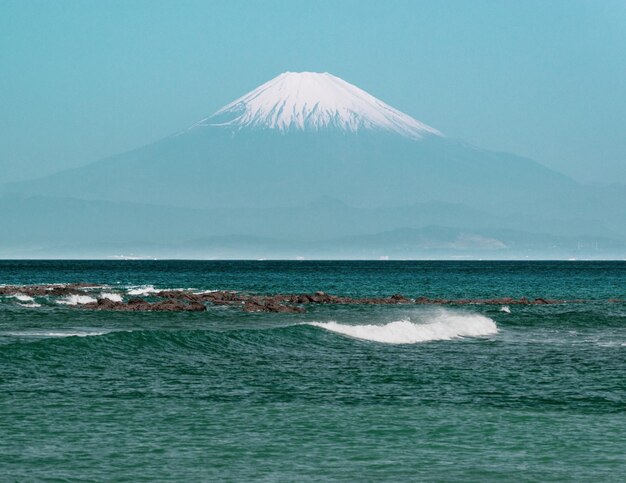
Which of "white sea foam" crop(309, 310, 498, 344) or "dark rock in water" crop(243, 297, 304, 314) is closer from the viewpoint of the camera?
"white sea foam" crop(309, 310, 498, 344)

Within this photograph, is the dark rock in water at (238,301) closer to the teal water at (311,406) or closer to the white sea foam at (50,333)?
the white sea foam at (50,333)

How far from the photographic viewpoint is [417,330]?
151 ft

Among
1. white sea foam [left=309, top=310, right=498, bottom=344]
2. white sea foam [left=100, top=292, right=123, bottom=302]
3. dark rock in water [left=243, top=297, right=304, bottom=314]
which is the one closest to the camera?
white sea foam [left=309, top=310, right=498, bottom=344]

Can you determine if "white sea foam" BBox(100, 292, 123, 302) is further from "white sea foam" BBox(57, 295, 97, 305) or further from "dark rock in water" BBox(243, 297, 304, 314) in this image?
"dark rock in water" BBox(243, 297, 304, 314)

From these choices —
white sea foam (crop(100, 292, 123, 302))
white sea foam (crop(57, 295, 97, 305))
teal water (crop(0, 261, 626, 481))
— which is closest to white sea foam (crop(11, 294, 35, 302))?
white sea foam (crop(57, 295, 97, 305))

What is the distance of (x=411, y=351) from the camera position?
126 feet

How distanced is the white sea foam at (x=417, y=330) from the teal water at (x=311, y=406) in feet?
0.88

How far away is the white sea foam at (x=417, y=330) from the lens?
144 feet

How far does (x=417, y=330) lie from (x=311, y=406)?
21.4 m

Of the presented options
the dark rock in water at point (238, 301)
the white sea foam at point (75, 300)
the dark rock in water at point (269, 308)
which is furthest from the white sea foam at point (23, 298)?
the dark rock in water at point (269, 308)

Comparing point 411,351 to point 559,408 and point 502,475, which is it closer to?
point 559,408

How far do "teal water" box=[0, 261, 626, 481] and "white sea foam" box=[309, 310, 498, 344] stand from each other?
0.27 meters

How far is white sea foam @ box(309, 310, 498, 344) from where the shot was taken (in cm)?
4394

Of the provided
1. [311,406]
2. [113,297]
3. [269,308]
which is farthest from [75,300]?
[311,406]
